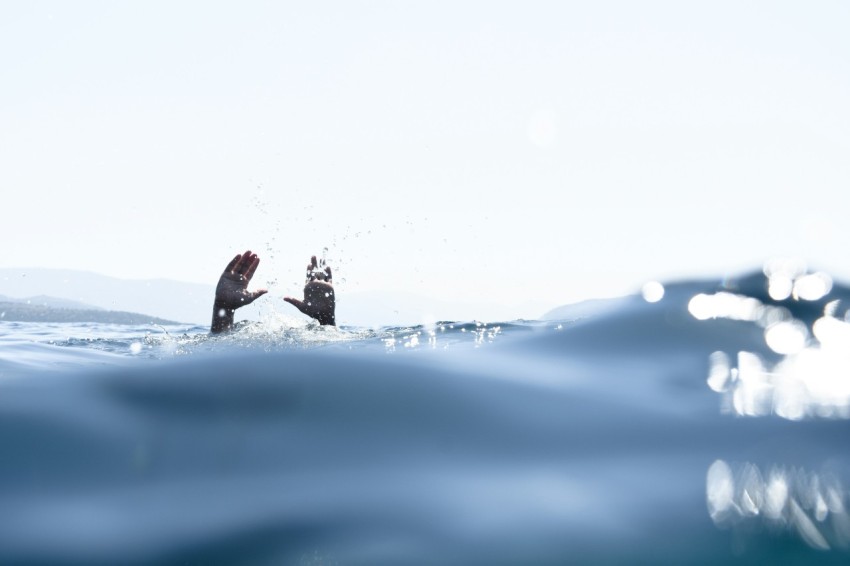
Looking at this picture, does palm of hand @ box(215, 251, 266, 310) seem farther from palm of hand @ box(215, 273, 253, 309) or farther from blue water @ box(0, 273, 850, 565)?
blue water @ box(0, 273, 850, 565)

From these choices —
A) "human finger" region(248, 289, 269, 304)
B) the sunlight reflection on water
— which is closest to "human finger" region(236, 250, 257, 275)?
"human finger" region(248, 289, 269, 304)

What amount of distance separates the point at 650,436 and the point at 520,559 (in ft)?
2.94

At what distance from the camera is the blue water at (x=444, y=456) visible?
5.48 feet

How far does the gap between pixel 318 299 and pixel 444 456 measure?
17.6 ft

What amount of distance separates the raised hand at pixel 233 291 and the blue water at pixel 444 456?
168 inches

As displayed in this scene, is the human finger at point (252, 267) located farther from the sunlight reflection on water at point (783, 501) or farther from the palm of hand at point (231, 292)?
the sunlight reflection on water at point (783, 501)

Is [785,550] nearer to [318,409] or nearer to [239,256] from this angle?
[318,409]

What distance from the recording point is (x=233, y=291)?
754 cm

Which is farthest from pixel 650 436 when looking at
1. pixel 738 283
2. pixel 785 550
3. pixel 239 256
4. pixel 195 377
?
pixel 239 256

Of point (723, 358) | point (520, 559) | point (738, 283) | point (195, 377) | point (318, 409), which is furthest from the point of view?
point (738, 283)

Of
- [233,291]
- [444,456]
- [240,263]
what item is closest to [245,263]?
[240,263]

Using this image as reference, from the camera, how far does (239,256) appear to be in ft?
25.3

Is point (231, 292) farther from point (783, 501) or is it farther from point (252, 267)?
point (783, 501)

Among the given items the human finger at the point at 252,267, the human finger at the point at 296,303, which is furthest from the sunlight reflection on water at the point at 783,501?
the human finger at the point at 252,267
